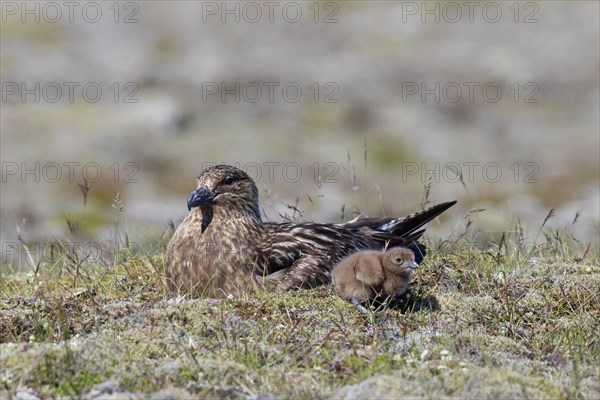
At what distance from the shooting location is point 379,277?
6629mm

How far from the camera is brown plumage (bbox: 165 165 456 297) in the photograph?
7363 millimetres

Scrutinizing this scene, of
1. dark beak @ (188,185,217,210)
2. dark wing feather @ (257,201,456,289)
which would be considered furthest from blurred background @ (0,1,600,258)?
dark beak @ (188,185,217,210)

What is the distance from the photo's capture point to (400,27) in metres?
52.9

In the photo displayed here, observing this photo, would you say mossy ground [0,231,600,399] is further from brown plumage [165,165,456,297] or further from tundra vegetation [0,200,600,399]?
brown plumage [165,165,456,297]

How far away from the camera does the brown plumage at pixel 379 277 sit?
663 cm

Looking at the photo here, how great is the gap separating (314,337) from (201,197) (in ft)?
6.90

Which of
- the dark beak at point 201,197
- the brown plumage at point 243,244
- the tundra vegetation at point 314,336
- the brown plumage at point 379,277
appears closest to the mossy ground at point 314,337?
the tundra vegetation at point 314,336

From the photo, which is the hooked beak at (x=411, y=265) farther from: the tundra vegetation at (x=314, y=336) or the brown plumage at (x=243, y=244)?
the brown plumage at (x=243, y=244)

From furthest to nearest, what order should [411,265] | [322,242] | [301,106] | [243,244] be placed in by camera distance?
[301,106]
[322,242]
[243,244]
[411,265]

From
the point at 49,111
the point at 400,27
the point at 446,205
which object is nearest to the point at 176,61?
the point at 49,111

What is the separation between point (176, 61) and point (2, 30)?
760cm

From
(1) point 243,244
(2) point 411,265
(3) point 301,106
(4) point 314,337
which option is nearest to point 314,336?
(4) point 314,337

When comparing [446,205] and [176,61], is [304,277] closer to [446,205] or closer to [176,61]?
[446,205]

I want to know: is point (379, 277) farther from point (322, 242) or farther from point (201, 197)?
point (201, 197)
